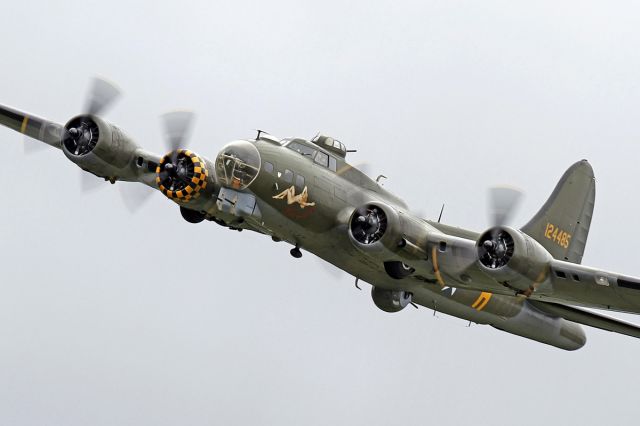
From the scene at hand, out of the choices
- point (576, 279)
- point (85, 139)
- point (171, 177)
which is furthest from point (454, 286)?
point (85, 139)

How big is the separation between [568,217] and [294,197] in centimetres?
1091

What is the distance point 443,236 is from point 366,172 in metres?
3.18

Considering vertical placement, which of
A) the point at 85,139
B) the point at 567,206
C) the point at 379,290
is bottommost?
the point at 379,290

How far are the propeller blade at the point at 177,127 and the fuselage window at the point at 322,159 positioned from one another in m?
3.77

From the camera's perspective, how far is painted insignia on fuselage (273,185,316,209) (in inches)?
1135

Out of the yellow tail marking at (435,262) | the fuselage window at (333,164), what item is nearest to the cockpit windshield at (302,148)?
the fuselage window at (333,164)

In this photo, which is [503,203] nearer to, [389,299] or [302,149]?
[389,299]

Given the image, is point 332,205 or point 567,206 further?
point 567,206

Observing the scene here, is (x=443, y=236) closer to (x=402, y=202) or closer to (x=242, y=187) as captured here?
(x=402, y=202)

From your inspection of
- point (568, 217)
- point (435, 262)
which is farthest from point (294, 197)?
point (568, 217)

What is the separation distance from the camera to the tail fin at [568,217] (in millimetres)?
34594

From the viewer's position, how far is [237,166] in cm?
2827

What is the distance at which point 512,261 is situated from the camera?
26.9m

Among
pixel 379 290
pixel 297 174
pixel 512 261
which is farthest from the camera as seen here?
pixel 379 290
